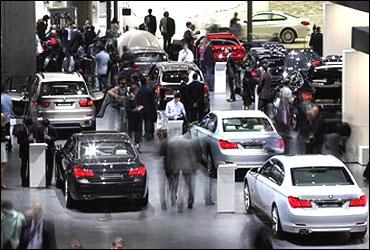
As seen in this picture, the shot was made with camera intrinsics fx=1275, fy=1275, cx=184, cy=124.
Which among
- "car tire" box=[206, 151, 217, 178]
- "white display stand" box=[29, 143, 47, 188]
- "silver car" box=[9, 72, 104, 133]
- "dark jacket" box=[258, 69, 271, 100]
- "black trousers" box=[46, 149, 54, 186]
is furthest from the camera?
"dark jacket" box=[258, 69, 271, 100]

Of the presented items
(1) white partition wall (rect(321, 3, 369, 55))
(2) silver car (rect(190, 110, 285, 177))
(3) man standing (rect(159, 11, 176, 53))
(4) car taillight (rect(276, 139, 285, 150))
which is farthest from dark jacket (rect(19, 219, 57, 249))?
(1) white partition wall (rect(321, 3, 369, 55))

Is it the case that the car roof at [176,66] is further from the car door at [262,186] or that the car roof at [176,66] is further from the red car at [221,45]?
the car door at [262,186]

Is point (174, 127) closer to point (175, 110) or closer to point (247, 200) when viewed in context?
point (175, 110)

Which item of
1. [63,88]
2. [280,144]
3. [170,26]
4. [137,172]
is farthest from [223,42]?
[137,172]

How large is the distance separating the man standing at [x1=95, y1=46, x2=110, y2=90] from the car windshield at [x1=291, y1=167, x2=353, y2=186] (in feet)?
45.9

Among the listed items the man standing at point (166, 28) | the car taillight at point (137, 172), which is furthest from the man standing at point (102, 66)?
the car taillight at point (137, 172)

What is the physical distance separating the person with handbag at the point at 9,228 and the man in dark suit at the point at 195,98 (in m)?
11.9

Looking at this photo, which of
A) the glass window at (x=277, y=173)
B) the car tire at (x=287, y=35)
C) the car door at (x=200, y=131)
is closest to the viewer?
the glass window at (x=277, y=173)

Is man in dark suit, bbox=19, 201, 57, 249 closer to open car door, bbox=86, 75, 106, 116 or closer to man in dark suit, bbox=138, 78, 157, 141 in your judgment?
man in dark suit, bbox=138, 78, 157, 141

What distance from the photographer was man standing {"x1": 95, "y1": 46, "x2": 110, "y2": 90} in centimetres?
3524

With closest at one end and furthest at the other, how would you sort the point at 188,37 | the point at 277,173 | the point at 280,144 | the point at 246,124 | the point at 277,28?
1. the point at 277,173
2. the point at 280,144
3. the point at 246,124
4. the point at 188,37
5. the point at 277,28

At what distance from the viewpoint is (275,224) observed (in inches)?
862

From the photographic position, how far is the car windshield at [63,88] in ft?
99.3

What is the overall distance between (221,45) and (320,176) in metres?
20.4
